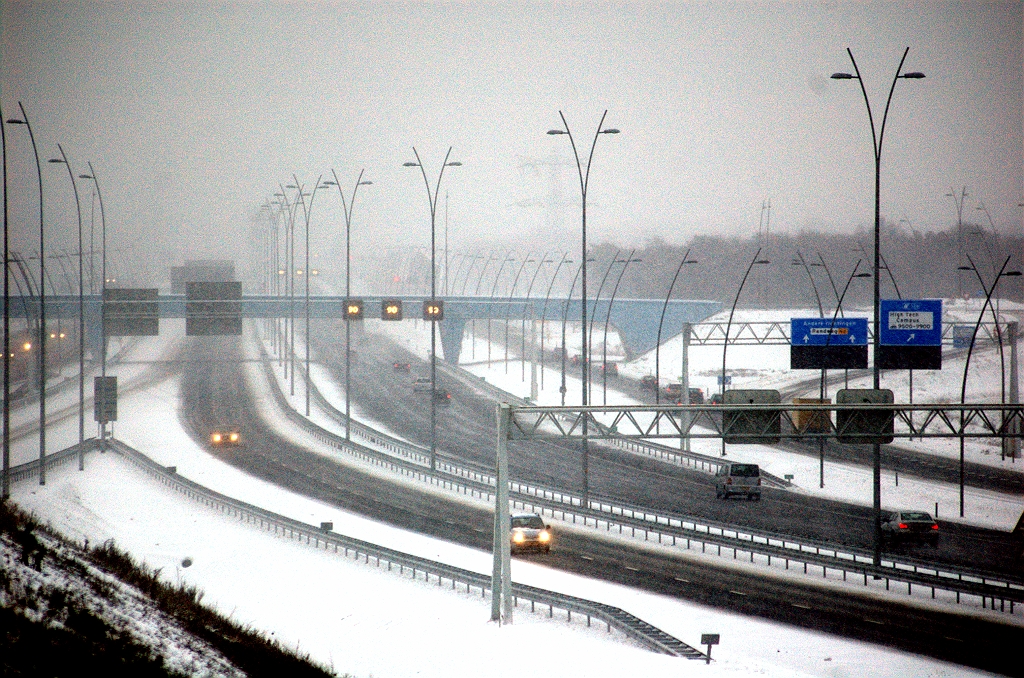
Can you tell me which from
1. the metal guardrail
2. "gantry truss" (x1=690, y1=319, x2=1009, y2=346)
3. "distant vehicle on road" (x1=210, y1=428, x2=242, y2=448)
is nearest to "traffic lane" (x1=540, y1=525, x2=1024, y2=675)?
the metal guardrail

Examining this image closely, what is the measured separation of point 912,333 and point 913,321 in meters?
0.56

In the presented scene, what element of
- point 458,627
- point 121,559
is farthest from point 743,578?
point 121,559

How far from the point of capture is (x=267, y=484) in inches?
2147

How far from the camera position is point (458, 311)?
10694 centimetres

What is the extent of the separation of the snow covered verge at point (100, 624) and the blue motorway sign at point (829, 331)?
33823 mm

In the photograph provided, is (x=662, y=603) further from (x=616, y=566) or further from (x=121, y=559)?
(x=121, y=559)

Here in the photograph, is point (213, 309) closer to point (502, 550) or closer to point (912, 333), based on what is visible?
point (912, 333)

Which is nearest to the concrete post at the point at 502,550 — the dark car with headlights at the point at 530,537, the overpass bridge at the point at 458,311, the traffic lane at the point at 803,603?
the traffic lane at the point at 803,603

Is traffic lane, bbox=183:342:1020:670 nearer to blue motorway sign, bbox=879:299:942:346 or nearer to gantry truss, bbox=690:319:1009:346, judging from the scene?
gantry truss, bbox=690:319:1009:346

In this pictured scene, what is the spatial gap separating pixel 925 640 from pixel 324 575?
64.7 ft

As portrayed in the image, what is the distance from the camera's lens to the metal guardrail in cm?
3216

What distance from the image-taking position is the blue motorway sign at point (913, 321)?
47.6 metres

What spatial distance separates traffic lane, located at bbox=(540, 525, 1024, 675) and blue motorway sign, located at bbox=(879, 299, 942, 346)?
16783mm

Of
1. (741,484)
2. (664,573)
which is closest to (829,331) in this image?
(741,484)
